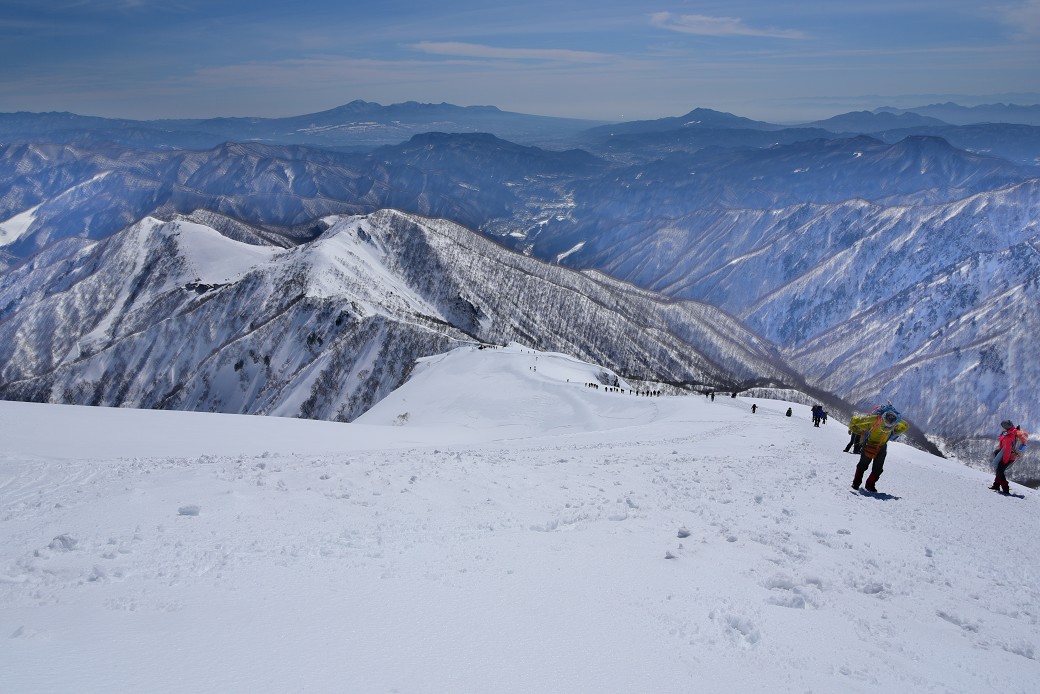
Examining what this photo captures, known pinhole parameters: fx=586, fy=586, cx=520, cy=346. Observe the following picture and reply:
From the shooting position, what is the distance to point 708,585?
30.6 feet

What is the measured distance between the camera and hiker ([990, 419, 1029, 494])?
2021 centimetres

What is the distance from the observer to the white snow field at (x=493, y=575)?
6477 mm

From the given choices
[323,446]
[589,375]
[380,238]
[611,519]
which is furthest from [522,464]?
[380,238]

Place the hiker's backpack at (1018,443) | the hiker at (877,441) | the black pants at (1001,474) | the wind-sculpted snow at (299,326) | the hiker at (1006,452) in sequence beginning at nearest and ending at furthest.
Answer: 1. the hiker at (877,441)
2. the black pants at (1001,474)
3. the hiker at (1006,452)
4. the hiker's backpack at (1018,443)
5. the wind-sculpted snow at (299,326)

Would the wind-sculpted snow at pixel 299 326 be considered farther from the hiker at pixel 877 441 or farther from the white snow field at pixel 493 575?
the hiker at pixel 877 441

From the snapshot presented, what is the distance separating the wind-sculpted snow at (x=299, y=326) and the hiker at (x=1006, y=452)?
84.4 meters

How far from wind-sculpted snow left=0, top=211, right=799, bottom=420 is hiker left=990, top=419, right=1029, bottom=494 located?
8442cm

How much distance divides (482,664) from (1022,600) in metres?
10.2

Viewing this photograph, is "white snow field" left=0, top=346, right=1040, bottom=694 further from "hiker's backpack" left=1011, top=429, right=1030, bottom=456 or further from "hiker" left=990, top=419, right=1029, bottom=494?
"hiker's backpack" left=1011, top=429, right=1030, bottom=456

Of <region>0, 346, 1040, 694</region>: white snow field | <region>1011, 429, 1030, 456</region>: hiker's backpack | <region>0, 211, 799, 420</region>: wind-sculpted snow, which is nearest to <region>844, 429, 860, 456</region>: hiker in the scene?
<region>0, 346, 1040, 694</region>: white snow field

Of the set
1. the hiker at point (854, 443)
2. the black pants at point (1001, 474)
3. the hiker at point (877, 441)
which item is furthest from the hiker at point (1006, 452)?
the hiker at point (877, 441)

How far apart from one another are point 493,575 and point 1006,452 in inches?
835

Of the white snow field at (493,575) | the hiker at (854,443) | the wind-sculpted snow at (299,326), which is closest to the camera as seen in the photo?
the white snow field at (493,575)

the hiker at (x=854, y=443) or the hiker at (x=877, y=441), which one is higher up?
the hiker at (x=877, y=441)
